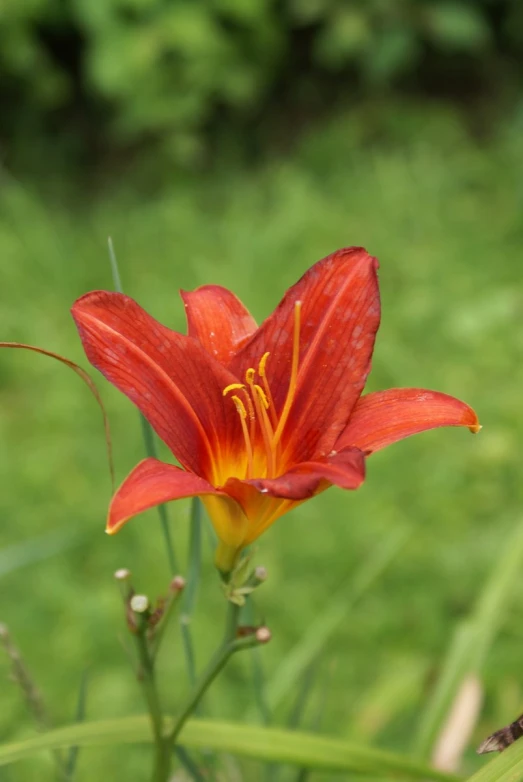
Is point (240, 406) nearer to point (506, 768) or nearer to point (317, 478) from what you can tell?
point (317, 478)

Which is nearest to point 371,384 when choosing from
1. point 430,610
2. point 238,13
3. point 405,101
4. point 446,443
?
point 446,443

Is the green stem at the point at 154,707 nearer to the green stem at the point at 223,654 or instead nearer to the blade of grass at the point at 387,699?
the green stem at the point at 223,654

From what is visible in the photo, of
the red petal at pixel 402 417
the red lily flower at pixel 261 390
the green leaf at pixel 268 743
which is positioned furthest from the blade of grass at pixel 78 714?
the red petal at pixel 402 417

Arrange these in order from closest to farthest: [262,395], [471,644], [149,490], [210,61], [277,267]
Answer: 1. [149,490]
2. [262,395]
3. [471,644]
4. [277,267]
5. [210,61]

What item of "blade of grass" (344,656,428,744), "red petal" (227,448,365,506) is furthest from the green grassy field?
"red petal" (227,448,365,506)

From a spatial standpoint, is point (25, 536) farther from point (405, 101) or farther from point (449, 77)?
point (449, 77)

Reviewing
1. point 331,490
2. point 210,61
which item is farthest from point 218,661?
point 210,61
